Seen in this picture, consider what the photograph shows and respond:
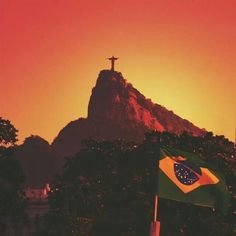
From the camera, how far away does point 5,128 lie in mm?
76125

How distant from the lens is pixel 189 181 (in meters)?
29.0

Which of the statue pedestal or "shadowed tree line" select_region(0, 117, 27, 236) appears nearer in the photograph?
the statue pedestal

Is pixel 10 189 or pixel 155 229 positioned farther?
pixel 10 189

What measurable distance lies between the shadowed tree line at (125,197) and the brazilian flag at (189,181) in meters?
34.6

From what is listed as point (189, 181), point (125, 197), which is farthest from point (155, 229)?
point (125, 197)

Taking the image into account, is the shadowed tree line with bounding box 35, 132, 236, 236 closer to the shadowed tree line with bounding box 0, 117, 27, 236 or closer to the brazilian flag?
the shadowed tree line with bounding box 0, 117, 27, 236

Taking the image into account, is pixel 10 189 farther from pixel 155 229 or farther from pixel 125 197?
pixel 155 229

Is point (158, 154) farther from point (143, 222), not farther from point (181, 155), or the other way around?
point (143, 222)

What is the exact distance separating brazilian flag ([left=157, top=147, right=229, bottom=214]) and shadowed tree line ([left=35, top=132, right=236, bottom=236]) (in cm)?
3464

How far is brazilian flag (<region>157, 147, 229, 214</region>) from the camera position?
28.4 m

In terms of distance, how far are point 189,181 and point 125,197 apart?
43.8 metres

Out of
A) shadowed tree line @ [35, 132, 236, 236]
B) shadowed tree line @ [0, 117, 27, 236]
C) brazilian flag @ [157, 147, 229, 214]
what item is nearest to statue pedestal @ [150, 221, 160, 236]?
brazilian flag @ [157, 147, 229, 214]

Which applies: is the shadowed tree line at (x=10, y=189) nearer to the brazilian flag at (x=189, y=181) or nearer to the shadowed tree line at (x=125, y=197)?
the shadowed tree line at (x=125, y=197)

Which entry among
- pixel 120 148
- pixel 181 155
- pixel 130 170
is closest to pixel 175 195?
pixel 181 155
